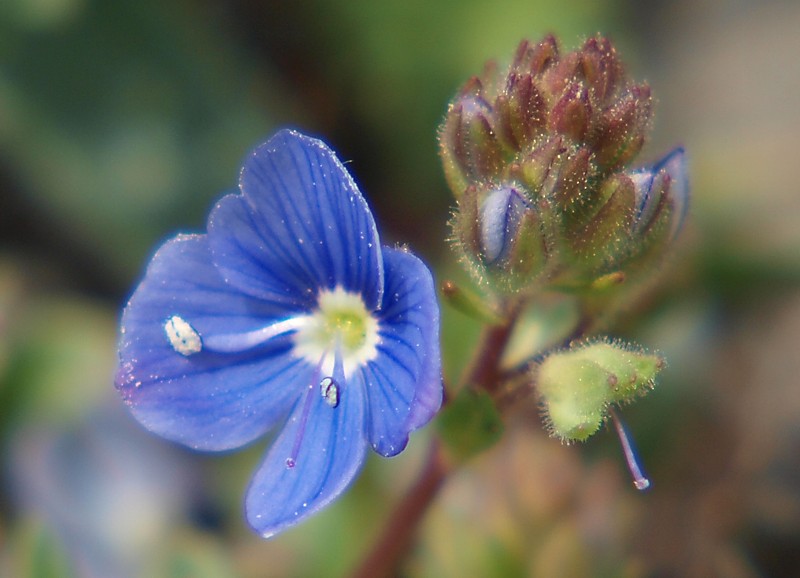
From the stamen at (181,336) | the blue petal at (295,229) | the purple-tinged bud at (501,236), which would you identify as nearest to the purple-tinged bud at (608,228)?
the purple-tinged bud at (501,236)

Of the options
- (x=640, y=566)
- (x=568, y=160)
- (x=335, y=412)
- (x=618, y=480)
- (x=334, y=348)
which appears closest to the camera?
(x=568, y=160)

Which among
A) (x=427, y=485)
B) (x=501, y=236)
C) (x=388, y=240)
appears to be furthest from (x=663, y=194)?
(x=388, y=240)

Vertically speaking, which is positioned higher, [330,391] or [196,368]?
[196,368]

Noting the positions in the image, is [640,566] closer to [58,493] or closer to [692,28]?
[58,493]

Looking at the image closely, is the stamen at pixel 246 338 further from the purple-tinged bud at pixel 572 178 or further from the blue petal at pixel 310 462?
the purple-tinged bud at pixel 572 178

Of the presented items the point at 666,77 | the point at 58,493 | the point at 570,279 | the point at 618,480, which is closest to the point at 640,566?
the point at 618,480

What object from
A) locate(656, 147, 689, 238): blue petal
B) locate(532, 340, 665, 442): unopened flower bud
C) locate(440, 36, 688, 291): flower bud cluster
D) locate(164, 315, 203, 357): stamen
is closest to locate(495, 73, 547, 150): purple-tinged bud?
locate(440, 36, 688, 291): flower bud cluster

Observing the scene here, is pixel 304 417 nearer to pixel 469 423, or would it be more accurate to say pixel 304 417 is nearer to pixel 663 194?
pixel 469 423
